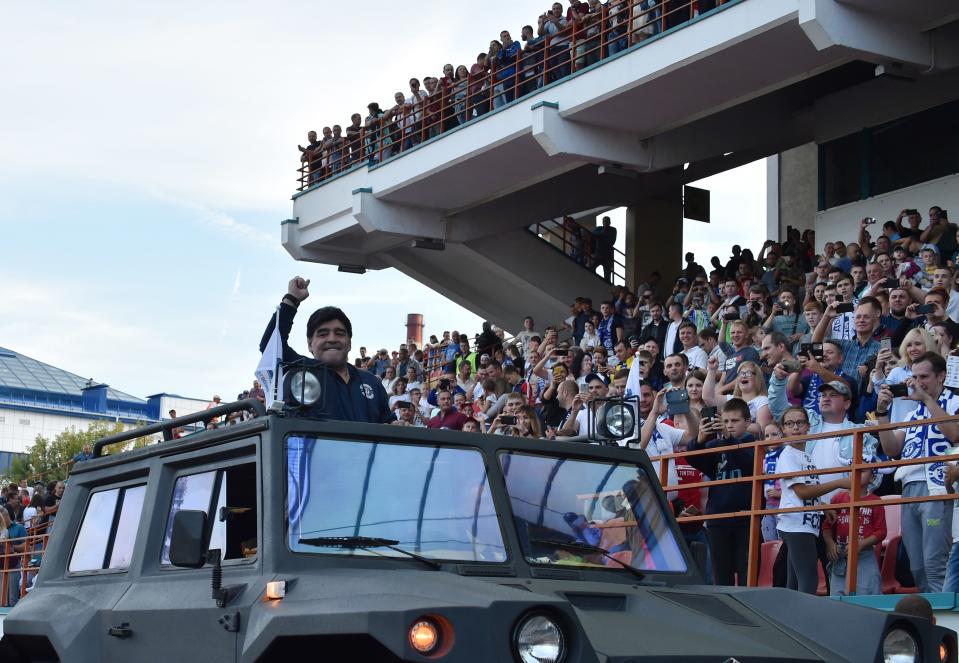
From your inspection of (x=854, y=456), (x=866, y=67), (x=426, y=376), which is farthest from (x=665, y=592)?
(x=426, y=376)

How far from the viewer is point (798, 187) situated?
2531cm

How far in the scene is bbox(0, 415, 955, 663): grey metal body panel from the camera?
4227mm

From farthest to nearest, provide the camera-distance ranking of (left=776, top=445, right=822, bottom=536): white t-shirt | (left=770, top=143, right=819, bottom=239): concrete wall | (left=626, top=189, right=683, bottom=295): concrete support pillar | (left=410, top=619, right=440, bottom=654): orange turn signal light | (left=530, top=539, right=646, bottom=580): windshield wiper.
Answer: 1. (left=626, top=189, right=683, bottom=295): concrete support pillar
2. (left=770, top=143, right=819, bottom=239): concrete wall
3. (left=776, top=445, right=822, bottom=536): white t-shirt
4. (left=530, top=539, right=646, bottom=580): windshield wiper
5. (left=410, top=619, right=440, bottom=654): orange turn signal light

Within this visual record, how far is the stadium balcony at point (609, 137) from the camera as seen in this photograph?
1762 cm

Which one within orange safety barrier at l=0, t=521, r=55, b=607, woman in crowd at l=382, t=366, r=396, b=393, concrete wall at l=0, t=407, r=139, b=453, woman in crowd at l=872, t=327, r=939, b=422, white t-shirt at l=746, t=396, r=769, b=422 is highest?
concrete wall at l=0, t=407, r=139, b=453

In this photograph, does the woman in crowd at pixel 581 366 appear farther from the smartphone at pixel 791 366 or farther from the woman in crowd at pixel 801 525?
the woman in crowd at pixel 801 525

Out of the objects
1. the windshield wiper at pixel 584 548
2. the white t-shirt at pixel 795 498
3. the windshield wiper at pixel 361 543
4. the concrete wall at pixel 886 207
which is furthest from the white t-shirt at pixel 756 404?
the concrete wall at pixel 886 207

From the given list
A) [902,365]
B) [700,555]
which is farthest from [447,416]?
[700,555]

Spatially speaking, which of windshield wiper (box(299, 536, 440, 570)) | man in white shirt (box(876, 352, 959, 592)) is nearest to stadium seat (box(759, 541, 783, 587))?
man in white shirt (box(876, 352, 959, 592))

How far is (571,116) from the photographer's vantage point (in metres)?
20.6

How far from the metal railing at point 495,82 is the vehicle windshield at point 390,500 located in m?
14.3

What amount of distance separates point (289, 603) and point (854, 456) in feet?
16.9

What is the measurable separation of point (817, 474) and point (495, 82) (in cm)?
1454

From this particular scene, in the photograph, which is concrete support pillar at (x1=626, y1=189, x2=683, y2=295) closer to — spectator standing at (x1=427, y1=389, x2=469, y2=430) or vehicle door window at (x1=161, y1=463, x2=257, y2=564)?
spectator standing at (x1=427, y1=389, x2=469, y2=430)
